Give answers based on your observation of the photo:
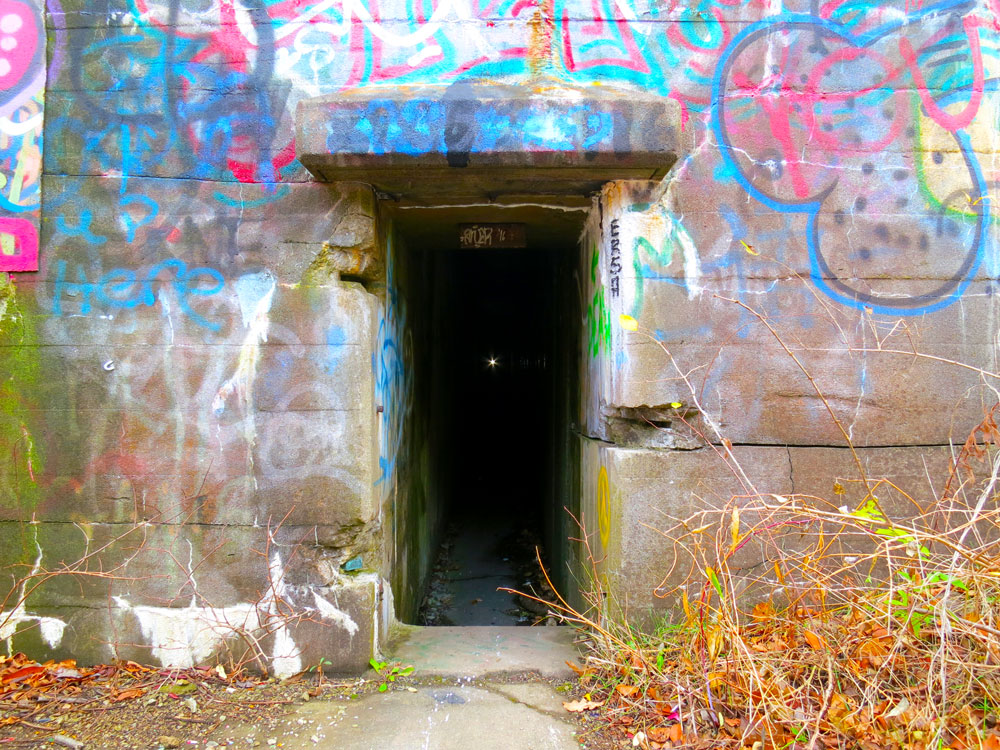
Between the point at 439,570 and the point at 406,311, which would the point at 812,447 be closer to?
the point at 406,311

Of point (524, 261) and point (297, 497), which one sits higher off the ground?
point (524, 261)

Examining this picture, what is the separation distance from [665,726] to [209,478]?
2.28 m

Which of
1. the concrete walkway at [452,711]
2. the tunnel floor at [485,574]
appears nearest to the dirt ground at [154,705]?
the concrete walkway at [452,711]

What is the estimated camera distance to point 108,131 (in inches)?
114

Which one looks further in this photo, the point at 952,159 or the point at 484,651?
the point at 484,651

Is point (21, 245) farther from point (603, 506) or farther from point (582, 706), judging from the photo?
point (582, 706)

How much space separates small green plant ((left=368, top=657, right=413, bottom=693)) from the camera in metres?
2.85

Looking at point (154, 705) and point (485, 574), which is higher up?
point (154, 705)

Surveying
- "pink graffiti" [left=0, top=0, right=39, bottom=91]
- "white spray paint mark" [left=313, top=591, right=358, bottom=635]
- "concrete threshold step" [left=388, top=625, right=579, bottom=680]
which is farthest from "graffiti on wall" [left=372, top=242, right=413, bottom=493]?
"pink graffiti" [left=0, top=0, right=39, bottom=91]

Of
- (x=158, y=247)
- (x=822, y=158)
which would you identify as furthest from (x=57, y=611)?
(x=822, y=158)

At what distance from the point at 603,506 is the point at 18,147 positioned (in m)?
3.34

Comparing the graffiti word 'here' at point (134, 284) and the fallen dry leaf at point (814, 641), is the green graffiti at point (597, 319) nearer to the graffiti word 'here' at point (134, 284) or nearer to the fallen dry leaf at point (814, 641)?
the fallen dry leaf at point (814, 641)

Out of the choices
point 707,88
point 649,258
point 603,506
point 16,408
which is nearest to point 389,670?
point 603,506

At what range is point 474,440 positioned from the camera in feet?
36.2
